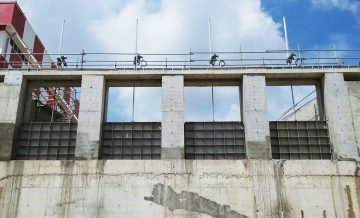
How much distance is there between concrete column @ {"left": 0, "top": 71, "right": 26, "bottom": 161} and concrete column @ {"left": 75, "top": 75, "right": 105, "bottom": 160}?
330 cm

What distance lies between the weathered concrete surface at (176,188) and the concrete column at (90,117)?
0.74 metres

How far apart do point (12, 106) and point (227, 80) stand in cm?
1155

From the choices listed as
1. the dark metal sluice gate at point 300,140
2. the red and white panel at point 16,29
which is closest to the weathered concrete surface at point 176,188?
the dark metal sluice gate at point 300,140

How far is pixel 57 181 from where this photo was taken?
18.6 metres

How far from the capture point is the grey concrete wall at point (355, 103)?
1959 cm

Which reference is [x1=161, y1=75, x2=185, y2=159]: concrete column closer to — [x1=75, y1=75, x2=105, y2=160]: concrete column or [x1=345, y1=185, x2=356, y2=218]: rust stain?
[x1=75, y1=75, x2=105, y2=160]: concrete column

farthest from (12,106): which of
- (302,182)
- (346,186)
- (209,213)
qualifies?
(346,186)

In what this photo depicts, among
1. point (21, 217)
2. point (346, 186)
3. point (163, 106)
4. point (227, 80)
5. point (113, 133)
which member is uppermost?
point (227, 80)

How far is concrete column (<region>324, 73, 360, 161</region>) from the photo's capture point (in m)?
19.1

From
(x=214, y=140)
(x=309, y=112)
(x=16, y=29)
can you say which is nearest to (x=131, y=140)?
(x=214, y=140)

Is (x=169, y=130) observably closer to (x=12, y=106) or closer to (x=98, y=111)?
(x=98, y=111)

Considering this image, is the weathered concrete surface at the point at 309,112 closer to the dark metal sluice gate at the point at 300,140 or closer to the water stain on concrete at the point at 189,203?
the dark metal sluice gate at the point at 300,140

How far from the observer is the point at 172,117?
19.7m

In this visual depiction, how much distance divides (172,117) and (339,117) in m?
8.58
